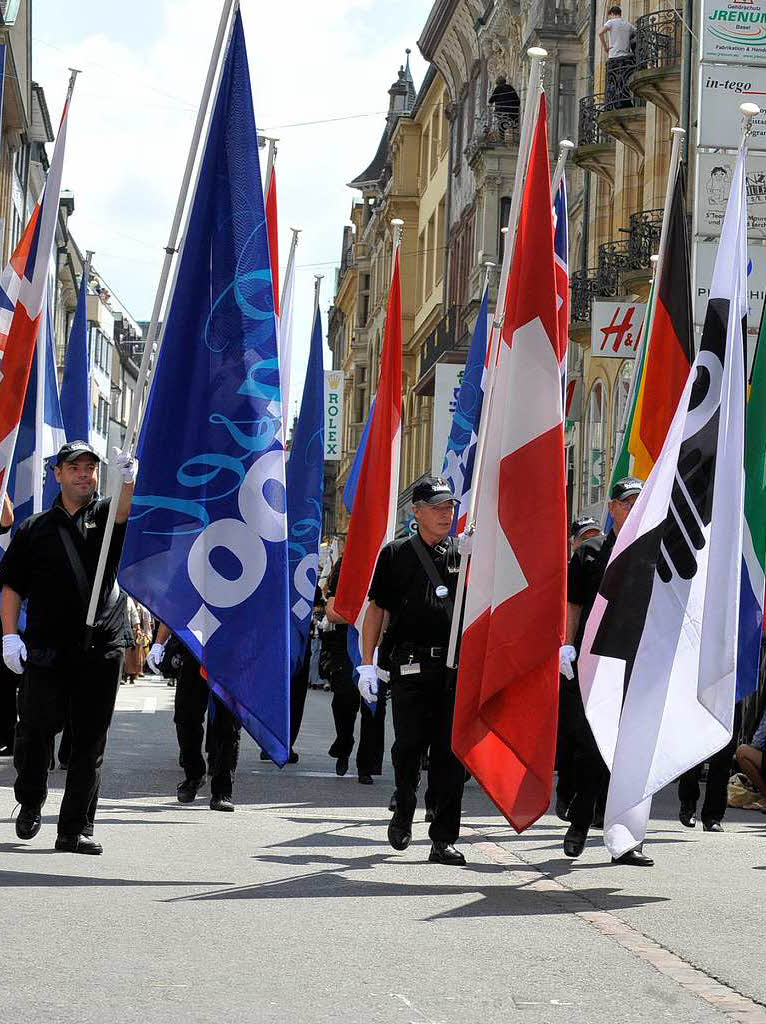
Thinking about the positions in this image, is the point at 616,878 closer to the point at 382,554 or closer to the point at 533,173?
the point at 382,554

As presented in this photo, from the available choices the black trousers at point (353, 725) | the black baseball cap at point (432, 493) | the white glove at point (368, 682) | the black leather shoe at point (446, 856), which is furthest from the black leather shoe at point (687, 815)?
the black baseball cap at point (432, 493)

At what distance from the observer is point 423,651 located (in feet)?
32.2

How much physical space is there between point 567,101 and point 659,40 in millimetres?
9731

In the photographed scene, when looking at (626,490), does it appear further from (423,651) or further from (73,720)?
(73,720)

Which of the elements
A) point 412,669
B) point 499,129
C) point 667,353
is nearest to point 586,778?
point 412,669

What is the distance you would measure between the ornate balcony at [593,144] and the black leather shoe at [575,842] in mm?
25769

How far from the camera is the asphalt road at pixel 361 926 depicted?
19.4 feet

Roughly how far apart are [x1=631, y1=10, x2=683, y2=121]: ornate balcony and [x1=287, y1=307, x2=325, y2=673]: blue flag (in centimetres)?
1414

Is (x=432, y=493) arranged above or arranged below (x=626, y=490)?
below

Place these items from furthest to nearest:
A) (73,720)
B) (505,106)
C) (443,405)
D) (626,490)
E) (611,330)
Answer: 1. (505,106)
2. (443,405)
3. (611,330)
4. (626,490)
5. (73,720)

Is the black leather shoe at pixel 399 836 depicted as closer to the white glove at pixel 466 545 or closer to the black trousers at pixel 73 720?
the white glove at pixel 466 545

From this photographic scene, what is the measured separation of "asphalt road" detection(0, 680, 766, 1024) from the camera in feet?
19.4

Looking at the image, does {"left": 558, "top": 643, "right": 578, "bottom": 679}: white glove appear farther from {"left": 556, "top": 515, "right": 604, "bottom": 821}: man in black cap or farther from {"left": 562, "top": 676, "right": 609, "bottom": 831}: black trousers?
{"left": 556, "top": 515, "right": 604, "bottom": 821}: man in black cap

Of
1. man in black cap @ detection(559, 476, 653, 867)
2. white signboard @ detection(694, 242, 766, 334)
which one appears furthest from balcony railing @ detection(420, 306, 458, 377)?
man in black cap @ detection(559, 476, 653, 867)
